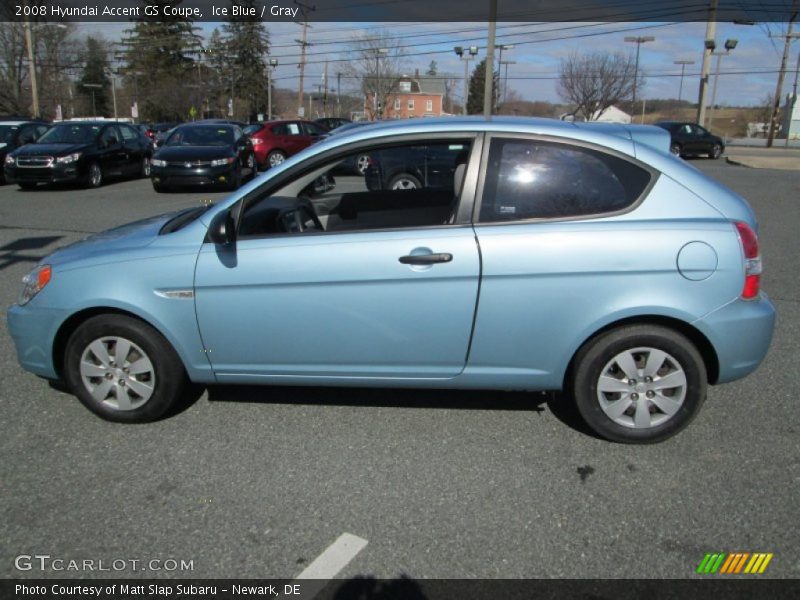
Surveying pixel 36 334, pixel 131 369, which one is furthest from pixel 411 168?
pixel 36 334

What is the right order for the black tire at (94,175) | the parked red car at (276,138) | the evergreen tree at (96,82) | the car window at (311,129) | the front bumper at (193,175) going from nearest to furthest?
the front bumper at (193,175) < the black tire at (94,175) < the parked red car at (276,138) < the car window at (311,129) < the evergreen tree at (96,82)

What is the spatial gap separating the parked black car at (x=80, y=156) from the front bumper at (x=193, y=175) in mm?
2342

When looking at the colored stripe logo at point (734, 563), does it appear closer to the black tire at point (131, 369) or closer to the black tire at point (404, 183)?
the black tire at point (131, 369)

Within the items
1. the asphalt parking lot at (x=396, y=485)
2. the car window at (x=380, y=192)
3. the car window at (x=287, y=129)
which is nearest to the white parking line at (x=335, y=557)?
the asphalt parking lot at (x=396, y=485)

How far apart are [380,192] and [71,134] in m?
14.3

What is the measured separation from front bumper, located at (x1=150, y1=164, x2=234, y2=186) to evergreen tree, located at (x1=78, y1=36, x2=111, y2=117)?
6548 cm

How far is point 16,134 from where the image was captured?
56.4ft

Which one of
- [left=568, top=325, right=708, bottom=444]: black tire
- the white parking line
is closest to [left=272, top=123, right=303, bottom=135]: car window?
[left=568, top=325, right=708, bottom=444]: black tire

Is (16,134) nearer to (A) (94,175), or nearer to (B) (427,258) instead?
(A) (94,175)

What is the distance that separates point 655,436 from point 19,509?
313 centimetres

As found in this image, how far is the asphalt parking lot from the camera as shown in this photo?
99.9 inches

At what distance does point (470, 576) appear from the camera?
242cm

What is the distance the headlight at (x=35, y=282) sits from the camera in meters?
3.50

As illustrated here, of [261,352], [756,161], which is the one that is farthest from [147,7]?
[261,352]
